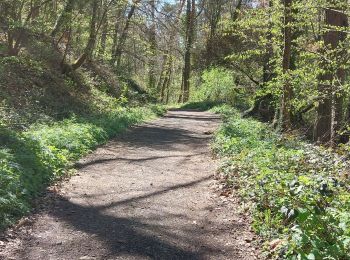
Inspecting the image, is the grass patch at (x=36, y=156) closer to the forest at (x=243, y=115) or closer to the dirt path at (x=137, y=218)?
the forest at (x=243, y=115)

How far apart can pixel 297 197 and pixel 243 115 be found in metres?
14.9

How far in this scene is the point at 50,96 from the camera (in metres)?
15.7

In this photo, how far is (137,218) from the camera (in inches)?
237


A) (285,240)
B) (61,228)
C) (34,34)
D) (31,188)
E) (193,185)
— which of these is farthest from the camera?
(34,34)

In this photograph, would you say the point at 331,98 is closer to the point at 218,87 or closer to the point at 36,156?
the point at 36,156

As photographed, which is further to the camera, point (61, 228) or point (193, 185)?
point (193, 185)

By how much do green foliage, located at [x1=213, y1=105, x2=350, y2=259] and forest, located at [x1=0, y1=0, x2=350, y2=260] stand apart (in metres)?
0.02

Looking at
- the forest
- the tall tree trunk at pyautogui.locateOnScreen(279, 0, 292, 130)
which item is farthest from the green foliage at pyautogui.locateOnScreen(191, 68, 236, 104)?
the tall tree trunk at pyautogui.locateOnScreen(279, 0, 292, 130)

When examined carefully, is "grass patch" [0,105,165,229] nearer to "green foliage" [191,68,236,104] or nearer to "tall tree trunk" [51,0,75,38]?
"tall tree trunk" [51,0,75,38]

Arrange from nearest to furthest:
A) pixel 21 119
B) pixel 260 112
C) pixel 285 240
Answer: pixel 285 240 → pixel 21 119 → pixel 260 112

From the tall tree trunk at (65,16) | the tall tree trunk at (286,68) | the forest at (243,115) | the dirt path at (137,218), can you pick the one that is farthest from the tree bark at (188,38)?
the dirt path at (137,218)

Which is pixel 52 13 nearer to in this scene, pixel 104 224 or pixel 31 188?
pixel 31 188

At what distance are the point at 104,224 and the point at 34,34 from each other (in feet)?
46.8

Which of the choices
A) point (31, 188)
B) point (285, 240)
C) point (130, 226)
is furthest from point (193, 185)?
point (285, 240)
